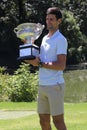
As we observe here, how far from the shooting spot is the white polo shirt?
223 inches

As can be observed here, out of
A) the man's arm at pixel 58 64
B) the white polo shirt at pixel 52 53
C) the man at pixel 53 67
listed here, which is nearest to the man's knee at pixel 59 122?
the man at pixel 53 67

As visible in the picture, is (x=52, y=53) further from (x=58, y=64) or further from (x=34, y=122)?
(x=34, y=122)

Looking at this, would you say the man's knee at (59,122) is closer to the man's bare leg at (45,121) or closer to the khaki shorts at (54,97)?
the khaki shorts at (54,97)

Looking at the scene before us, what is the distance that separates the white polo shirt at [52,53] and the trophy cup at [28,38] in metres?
0.13

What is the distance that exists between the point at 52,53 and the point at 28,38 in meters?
0.39

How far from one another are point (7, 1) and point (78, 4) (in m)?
20.2

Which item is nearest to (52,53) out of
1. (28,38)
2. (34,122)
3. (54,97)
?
(28,38)

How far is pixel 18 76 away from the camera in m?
16.1

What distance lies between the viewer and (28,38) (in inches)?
229

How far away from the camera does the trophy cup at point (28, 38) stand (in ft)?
18.4

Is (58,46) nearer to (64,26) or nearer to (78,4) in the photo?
→ (64,26)

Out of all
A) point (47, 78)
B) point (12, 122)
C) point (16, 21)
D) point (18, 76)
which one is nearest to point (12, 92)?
point (18, 76)

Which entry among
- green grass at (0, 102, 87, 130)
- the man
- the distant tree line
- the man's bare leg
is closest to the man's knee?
the man

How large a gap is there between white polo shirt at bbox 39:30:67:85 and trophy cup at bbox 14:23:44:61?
0.42 ft
